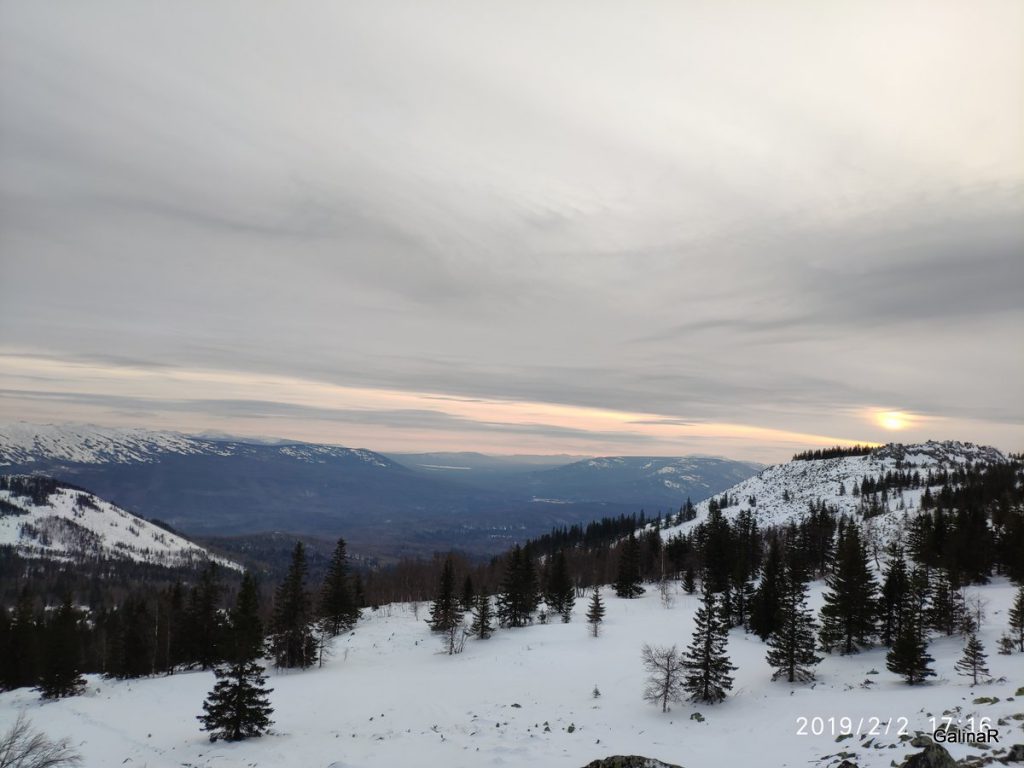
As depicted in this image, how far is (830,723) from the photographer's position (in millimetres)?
30703

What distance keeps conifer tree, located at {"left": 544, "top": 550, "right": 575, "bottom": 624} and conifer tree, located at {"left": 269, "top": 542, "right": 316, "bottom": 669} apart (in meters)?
39.1

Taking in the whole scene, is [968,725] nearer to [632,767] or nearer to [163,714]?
[632,767]

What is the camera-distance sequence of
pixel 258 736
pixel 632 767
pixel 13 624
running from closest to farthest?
pixel 632 767 → pixel 258 736 → pixel 13 624

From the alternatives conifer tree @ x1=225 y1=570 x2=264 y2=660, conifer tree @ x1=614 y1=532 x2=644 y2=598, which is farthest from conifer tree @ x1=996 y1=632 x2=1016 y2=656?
conifer tree @ x1=614 y1=532 x2=644 y2=598

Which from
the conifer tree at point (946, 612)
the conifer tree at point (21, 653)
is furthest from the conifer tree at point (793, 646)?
the conifer tree at point (21, 653)

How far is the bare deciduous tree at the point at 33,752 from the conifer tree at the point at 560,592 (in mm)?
63662

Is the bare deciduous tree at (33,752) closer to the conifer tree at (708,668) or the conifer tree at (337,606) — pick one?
the conifer tree at (337,606)

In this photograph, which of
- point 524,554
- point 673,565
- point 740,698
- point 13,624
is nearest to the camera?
point 740,698

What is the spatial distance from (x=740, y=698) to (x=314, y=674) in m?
43.3

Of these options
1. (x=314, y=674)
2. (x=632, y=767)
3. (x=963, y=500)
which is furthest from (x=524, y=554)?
(x=963, y=500)

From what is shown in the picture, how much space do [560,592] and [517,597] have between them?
10514 millimetres

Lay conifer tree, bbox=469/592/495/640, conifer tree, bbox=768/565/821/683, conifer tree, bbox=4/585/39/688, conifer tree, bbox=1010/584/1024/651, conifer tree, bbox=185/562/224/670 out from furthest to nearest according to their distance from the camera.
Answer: conifer tree, bbox=469/592/495/640, conifer tree, bbox=185/562/224/670, conifer tree, bbox=4/585/39/688, conifer tree, bbox=768/565/821/683, conifer tree, bbox=1010/584/1024/651

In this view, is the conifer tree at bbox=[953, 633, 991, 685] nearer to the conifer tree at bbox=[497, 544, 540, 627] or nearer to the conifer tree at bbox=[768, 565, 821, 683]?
the conifer tree at bbox=[768, 565, 821, 683]

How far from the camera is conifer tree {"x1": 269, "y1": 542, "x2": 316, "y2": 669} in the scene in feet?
199
